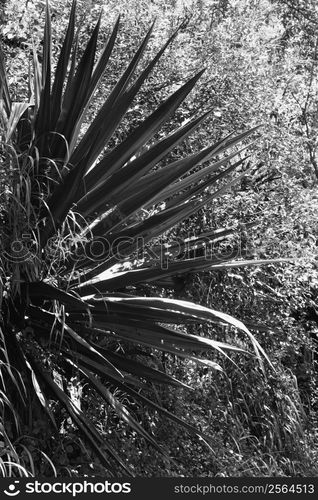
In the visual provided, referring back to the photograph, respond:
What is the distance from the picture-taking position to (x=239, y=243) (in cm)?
621

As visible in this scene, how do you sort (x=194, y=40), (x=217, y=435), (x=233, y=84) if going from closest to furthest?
(x=217, y=435)
(x=233, y=84)
(x=194, y=40)

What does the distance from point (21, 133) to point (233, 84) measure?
2522mm

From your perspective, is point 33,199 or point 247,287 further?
point 247,287

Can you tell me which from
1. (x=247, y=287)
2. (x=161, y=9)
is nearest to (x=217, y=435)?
(x=247, y=287)

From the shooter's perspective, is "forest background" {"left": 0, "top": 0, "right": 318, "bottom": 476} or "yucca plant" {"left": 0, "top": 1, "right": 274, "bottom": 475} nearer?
"yucca plant" {"left": 0, "top": 1, "right": 274, "bottom": 475}

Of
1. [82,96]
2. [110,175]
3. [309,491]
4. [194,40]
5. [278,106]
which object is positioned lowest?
[309,491]

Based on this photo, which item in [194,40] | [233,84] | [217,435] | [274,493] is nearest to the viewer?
[274,493]

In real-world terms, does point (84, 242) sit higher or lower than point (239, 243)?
lower

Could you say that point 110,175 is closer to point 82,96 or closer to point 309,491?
point 82,96

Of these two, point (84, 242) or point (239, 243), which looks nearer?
point (84, 242)

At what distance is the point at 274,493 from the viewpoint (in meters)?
4.55

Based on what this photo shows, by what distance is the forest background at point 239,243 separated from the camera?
5.88m

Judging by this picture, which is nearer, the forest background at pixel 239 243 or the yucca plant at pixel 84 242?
the yucca plant at pixel 84 242

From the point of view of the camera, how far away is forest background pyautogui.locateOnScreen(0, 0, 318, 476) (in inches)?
231
